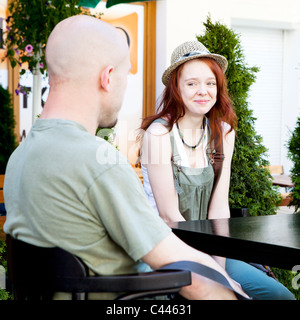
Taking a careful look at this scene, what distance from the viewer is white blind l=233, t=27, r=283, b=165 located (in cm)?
1086

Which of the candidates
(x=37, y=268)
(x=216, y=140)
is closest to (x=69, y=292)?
(x=37, y=268)

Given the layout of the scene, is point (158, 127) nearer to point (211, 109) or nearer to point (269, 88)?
point (211, 109)

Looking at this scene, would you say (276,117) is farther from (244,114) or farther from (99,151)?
(99,151)

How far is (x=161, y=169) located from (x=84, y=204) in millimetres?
1391

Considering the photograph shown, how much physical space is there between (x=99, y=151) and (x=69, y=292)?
1.28 ft

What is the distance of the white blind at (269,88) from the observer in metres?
10.9

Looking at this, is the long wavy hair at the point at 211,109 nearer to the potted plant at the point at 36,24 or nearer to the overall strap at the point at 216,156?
the overall strap at the point at 216,156

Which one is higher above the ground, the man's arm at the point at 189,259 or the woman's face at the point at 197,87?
the woman's face at the point at 197,87

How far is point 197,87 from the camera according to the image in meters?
2.98

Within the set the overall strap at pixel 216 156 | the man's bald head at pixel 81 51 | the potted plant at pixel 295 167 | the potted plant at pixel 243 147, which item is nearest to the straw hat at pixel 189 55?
the overall strap at pixel 216 156

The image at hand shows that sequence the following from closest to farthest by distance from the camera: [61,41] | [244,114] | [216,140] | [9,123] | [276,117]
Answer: [61,41] → [216,140] → [244,114] → [9,123] → [276,117]

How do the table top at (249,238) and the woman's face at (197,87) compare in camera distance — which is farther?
the woman's face at (197,87)
